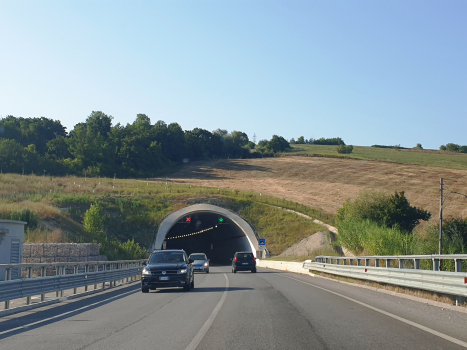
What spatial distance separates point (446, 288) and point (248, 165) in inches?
4017

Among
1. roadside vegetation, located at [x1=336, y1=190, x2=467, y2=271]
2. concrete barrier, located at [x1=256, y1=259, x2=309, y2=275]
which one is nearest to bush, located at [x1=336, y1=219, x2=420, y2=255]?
roadside vegetation, located at [x1=336, y1=190, x2=467, y2=271]

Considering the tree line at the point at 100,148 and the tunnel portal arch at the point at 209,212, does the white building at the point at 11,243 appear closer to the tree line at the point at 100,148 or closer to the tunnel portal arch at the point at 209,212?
the tunnel portal arch at the point at 209,212

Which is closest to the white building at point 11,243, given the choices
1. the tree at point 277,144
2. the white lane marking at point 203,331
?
the white lane marking at point 203,331

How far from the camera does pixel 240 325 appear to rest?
413 inches

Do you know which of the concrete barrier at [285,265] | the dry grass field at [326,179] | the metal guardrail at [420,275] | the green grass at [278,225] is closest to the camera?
the metal guardrail at [420,275]

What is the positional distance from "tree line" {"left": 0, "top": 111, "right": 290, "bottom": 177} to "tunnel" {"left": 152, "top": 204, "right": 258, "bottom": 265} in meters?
31.5

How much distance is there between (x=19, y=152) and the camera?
3762 inches

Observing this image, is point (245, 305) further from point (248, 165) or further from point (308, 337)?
point (248, 165)

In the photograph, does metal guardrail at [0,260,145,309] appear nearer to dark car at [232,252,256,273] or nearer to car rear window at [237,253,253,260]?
dark car at [232,252,256,273]

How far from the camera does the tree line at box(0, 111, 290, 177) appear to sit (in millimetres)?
97600

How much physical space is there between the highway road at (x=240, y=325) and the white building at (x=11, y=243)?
9.10m

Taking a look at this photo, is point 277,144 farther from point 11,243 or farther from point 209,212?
point 11,243

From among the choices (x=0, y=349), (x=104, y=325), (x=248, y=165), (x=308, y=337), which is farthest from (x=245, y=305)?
(x=248, y=165)

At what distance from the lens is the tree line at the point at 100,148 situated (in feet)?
320
